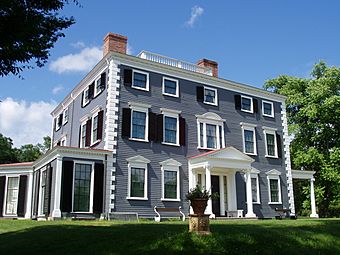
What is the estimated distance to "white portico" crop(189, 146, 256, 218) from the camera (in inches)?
906

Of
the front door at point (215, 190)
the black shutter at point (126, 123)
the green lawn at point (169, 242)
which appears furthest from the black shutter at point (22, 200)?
the green lawn at point (169, 242)

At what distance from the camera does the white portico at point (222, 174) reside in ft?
75.5

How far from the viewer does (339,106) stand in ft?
114

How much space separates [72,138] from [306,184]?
77.3ft

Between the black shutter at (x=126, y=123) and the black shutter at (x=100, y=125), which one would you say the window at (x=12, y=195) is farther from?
the black shutter at (x=126, y=123)

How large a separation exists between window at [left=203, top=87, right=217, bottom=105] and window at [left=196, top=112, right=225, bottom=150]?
94cm

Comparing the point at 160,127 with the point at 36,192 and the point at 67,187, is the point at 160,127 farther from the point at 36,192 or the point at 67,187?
the point at 36,192

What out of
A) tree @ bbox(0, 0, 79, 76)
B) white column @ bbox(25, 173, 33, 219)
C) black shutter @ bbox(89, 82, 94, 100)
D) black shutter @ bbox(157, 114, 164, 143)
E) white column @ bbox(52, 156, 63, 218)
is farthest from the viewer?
white column @ bbox(25, 173, 33, 219)

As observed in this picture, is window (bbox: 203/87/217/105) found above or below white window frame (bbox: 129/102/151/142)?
above

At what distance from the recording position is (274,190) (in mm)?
27938

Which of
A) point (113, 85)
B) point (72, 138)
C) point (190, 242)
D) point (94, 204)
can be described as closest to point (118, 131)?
point (113, 85)

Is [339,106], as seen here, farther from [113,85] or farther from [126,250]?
[126,250]

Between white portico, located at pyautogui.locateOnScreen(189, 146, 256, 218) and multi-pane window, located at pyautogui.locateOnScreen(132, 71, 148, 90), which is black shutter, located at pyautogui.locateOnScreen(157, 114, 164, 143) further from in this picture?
white portico, located at pyautogui.locateOnScreen(189, 146, 256, 218)

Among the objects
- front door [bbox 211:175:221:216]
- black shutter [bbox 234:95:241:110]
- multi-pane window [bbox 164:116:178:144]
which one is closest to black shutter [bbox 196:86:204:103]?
multi-pane window [bbox 164:116:178:144]
